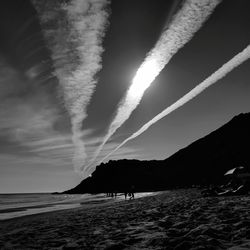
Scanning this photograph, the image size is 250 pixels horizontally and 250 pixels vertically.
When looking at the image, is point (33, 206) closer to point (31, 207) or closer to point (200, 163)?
point (31, 207)

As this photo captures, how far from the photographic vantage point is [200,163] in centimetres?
17525

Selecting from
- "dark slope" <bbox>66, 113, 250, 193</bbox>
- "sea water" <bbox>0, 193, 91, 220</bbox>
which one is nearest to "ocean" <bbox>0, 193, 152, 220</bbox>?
"sea water" <bbox>0, 193, 91, 220</bbox>

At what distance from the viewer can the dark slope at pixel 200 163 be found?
516 ft

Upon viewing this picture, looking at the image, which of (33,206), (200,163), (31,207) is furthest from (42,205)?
(200,163)

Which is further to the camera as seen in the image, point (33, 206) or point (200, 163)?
point (200, 163)

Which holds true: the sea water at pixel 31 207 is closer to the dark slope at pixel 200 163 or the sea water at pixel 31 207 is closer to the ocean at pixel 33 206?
the ocean at pixel 33 206

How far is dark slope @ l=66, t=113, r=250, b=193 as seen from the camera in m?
157

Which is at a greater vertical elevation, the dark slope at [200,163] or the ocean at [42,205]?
the dark slope at [200,163]

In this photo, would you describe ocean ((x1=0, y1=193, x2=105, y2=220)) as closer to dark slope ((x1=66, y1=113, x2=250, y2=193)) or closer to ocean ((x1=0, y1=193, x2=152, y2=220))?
ocean ((x1=0, y1=193, x2=152, y2=220))

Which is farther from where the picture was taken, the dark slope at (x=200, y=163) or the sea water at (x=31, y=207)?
the dark slope at (x=200, y=163)

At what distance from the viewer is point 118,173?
646ft

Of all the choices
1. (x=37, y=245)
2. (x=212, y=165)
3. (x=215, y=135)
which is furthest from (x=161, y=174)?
(x=37, y=245)

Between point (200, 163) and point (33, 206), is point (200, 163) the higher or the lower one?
the higher one

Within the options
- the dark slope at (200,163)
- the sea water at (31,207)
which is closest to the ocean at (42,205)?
the sea water at (31,207)
